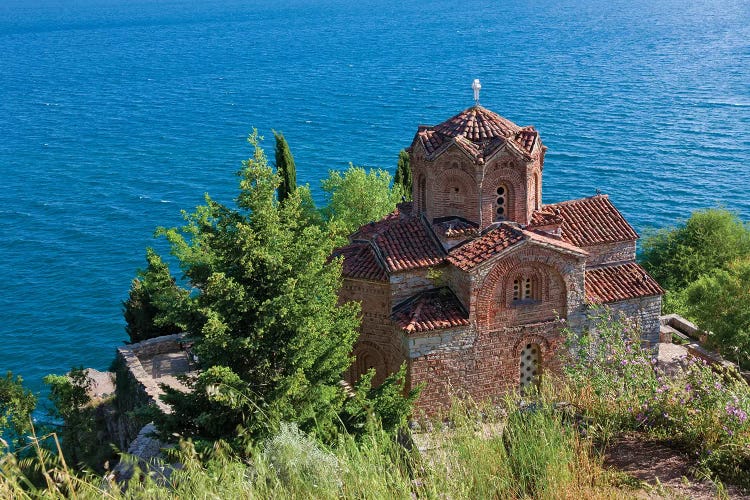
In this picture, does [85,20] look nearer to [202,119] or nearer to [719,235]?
[202,119]

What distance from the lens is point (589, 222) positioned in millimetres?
28547

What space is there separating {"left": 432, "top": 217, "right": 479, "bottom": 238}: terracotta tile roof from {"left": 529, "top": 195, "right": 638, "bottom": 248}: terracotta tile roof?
7.34 ft

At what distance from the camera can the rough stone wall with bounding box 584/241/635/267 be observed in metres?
28.2

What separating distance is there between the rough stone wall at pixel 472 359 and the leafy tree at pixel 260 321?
Result: 459 cm

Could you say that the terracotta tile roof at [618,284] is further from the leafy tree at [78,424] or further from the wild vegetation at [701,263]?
the leafy tree at [78,424]

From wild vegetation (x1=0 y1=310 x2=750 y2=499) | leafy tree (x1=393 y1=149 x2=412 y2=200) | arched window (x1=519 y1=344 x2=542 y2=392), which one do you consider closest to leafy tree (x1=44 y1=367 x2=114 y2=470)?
arched window (x1=519 y1=344 x2=542 y2=392)

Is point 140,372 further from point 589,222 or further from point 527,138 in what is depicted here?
point 589,222

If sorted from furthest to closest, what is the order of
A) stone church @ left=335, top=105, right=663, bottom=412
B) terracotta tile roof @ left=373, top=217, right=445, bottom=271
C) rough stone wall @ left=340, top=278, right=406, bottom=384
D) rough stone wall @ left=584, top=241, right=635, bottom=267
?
rough stone wall @ left=584, top=241, right=635, bottom=267 < rough stone wall @ left=340, top=278, right=406, bottom=384 < terracotta tile roof @ left=373, top=217, right=445, bottom=271 < stone church @ left=335, top=105, right=663, bottom=412

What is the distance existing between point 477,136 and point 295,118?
217 feet

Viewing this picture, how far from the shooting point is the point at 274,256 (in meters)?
20.4

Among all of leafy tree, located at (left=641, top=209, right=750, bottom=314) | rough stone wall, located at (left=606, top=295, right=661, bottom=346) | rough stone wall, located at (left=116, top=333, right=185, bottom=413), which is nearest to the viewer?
rough stone wall, located at (left=606, top=295, right=661, bottom=346)

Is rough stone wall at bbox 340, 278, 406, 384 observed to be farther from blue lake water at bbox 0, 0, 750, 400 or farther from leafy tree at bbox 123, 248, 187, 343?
blue lake water at bbox 0, 0, 750, 400

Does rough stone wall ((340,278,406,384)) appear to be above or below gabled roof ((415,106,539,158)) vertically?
below

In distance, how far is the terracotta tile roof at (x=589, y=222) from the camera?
27.9 m
